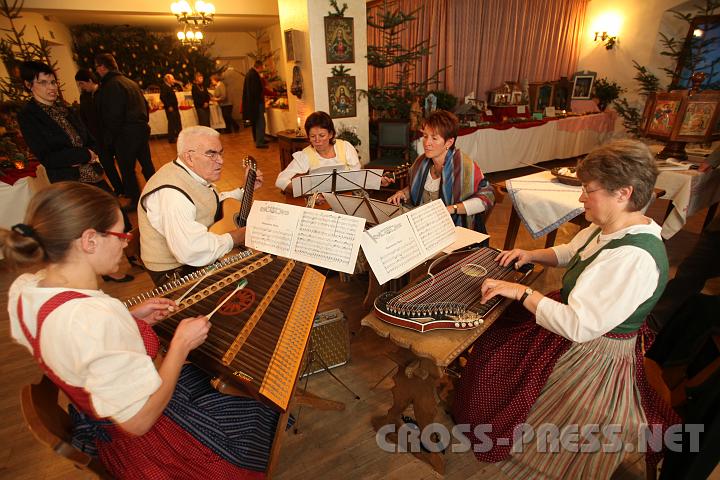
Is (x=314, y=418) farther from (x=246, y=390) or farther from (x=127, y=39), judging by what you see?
(x=127, y=39)

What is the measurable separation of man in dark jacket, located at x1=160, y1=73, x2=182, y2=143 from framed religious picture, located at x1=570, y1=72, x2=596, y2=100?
896 centimetres

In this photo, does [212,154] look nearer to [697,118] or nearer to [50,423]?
[50,423]

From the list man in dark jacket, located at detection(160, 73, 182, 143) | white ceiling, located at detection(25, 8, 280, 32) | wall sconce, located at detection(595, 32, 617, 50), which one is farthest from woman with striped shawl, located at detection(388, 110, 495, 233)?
man in dark jacket, located at detection(160, 73, 182, 143)

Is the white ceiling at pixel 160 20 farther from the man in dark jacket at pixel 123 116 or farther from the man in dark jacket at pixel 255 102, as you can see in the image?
the man in dark jacket at pixel 123 116

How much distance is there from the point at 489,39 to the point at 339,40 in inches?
145

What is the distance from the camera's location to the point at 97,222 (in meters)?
1.01

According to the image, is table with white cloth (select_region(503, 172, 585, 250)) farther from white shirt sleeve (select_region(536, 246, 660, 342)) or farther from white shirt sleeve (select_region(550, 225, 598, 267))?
white shirt sleeve (select_region(536, 246, 660, 342))

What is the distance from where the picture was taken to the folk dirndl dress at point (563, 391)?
4.48ft

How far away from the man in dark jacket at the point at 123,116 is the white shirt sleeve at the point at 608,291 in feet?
16.0

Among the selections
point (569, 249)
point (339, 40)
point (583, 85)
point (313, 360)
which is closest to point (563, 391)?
point (569, 249)

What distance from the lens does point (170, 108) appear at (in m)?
8.79

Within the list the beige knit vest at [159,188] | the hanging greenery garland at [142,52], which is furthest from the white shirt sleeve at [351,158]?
the hanging greenery garland at [142,52]

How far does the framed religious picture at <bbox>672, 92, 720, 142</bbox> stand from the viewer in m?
2.72

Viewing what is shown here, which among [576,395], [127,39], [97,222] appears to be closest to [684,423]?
[576,395]
